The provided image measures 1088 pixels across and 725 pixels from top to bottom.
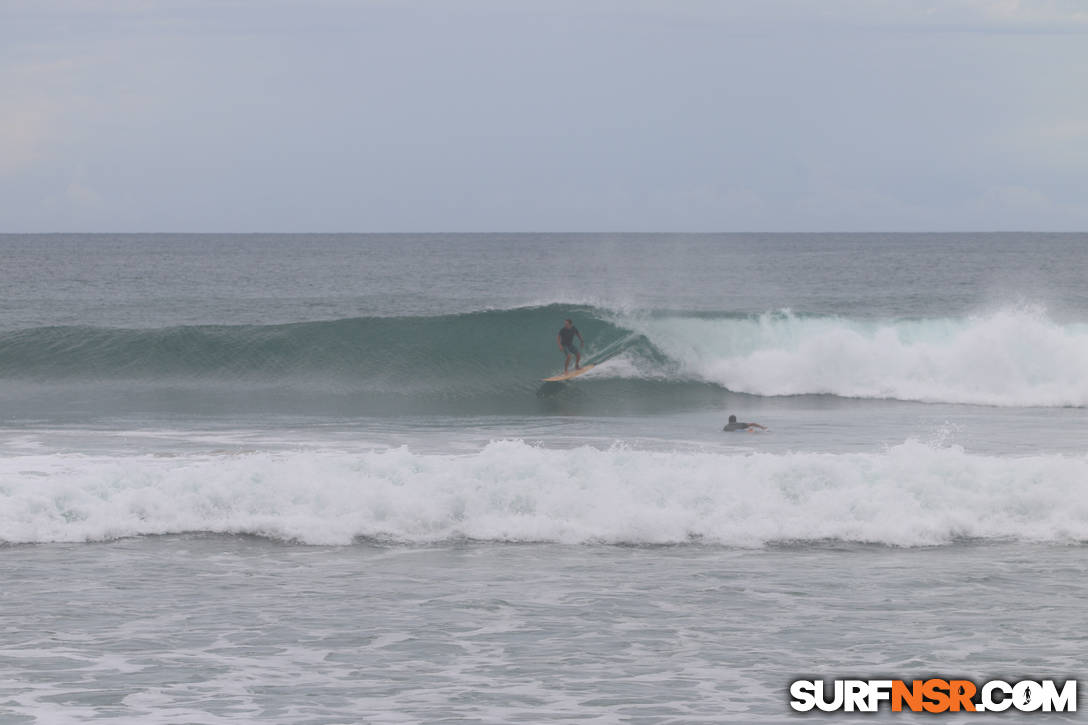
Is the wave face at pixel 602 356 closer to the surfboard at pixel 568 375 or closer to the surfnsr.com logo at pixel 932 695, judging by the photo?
the surfboard at pixel 568 375

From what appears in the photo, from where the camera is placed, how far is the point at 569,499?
12.4 m

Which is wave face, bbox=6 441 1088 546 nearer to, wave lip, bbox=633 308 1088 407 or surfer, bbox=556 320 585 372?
wave lip, bbox=633 308 1088 407

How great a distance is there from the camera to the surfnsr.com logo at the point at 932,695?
7.08 meters

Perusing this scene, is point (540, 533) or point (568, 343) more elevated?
point (568, 343)

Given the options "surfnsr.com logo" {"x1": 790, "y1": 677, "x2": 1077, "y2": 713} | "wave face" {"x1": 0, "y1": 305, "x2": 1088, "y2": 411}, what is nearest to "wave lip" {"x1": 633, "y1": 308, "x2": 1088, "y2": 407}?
"wave face" {"x1": 0, "y1": 305, "x2": 1088, "y2": 411}

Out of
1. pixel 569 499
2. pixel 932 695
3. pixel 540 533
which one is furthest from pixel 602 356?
pixel 932 695

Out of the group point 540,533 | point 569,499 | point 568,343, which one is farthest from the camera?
point 568,343

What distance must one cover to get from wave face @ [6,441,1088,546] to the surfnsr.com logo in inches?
162

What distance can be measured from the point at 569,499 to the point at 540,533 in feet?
2.34

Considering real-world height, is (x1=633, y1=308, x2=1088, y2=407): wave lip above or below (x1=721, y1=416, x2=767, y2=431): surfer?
above

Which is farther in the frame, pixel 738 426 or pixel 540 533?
pixel 738 426

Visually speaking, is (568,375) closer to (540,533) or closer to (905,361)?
(905,361)

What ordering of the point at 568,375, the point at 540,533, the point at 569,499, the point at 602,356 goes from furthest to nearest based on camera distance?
the point at 602,356, the point at 568,375, the point at 569,499, the point at 540,533

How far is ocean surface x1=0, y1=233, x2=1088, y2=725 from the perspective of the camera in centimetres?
762
